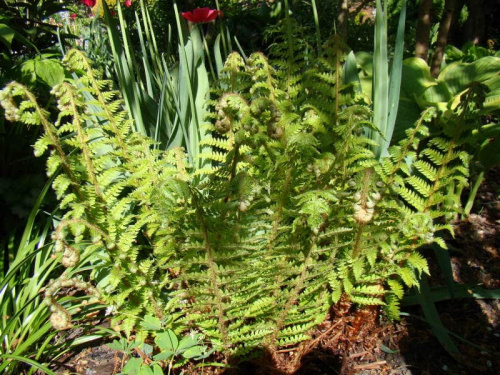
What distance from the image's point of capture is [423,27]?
6.32 feet

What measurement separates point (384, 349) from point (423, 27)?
4.65ft

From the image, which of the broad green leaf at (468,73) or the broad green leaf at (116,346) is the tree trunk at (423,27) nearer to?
the broad green leaf at (468,73)

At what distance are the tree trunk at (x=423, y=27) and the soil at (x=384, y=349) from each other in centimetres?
107

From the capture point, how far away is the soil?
1.29m

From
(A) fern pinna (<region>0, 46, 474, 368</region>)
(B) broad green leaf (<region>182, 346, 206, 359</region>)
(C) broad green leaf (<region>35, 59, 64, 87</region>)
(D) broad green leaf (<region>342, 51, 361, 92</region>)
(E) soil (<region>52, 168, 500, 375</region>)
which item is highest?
(C) broad green leaf (<region>35, 59, 64, 87</region>)

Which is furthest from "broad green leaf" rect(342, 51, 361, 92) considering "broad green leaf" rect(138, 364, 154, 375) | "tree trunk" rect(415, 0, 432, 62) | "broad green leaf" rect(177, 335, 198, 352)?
"broad green leaf" rect(138, 364, 154, 375)

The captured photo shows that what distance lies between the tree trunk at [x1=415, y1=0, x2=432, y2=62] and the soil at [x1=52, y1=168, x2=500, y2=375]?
1.07m

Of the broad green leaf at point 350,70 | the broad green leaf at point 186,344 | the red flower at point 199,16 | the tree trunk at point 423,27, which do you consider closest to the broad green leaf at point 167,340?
the broad green leaf at point 186,344

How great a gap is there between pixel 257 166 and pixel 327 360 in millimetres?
646

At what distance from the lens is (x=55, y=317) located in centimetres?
91

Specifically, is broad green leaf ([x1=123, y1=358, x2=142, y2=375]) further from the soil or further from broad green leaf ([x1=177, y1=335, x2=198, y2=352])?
the soil

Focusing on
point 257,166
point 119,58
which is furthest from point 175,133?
point 257,166

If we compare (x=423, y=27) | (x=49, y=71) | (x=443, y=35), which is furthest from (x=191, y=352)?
(x=443, y=35)

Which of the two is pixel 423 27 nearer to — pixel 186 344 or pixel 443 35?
pixel 443 35
